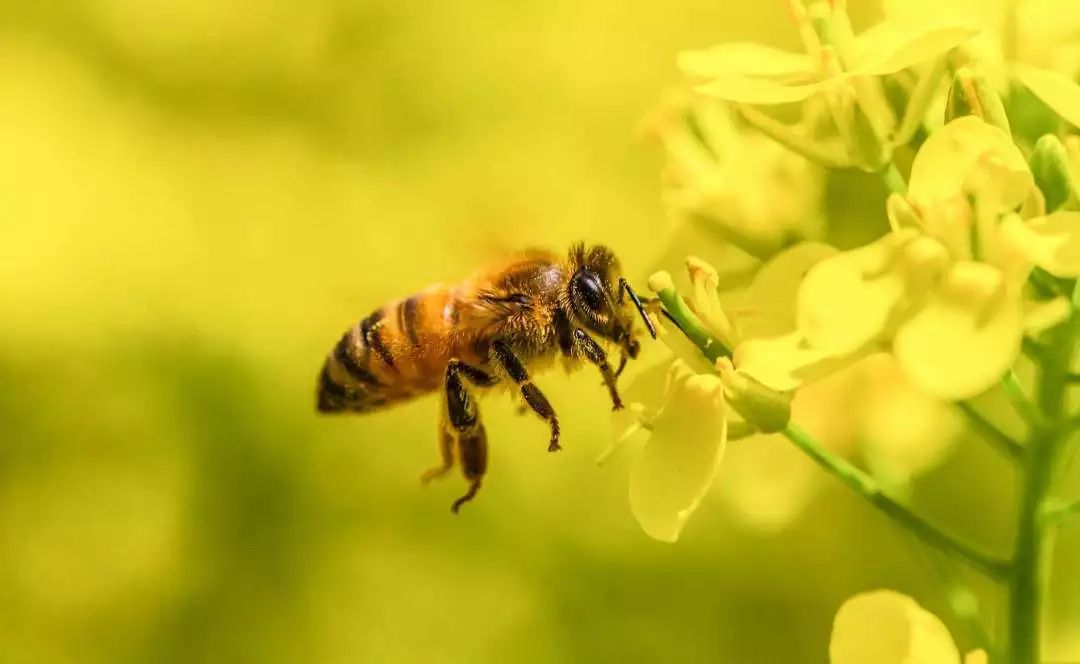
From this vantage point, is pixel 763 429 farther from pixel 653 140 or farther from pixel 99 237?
pixel 99 237

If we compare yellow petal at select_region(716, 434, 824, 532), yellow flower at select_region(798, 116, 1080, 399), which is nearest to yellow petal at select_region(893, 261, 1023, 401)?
yellow flower at select_region(798, 116, 1080, 399)

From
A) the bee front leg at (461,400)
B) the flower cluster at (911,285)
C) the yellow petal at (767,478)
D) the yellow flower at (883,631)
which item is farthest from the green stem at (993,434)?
the yellow petal at (767,478)

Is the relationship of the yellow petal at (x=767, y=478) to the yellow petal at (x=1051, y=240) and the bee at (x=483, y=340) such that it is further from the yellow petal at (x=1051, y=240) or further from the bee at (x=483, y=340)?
the yellow petal at (x=1051, y=240)

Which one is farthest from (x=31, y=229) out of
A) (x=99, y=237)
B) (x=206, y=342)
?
(x=206, y=342)

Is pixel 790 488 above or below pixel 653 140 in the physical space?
below

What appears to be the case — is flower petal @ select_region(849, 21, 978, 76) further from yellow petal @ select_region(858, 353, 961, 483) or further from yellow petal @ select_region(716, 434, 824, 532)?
yellow petal @ select_region(716, 434, 824, 532)

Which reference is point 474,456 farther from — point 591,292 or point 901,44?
point 901,44
